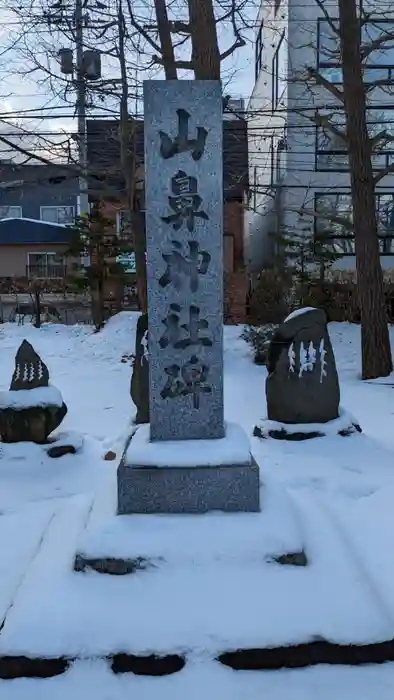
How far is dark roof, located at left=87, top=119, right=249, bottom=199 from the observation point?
568 inches

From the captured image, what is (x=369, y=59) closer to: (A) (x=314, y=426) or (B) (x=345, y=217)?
(B) (x=345, y=217)

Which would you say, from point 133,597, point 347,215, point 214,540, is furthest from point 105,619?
point 347,215

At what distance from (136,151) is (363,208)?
22.1 ft

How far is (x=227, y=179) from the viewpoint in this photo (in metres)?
15.7

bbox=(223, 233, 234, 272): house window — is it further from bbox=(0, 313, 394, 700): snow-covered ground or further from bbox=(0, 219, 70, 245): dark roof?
bbox=(0, 313, 394, 700): snow-covered ground

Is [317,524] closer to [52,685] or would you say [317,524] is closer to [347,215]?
[52,685]

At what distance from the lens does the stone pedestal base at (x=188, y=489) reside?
3131mm

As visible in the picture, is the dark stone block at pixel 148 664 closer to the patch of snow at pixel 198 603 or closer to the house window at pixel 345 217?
the patch of snow at pixel 198 603

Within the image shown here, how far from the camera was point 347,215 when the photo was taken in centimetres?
1423

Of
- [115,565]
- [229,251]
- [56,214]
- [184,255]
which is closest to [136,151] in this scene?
[229,251]

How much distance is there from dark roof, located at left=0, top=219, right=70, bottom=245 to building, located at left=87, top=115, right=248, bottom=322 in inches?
319

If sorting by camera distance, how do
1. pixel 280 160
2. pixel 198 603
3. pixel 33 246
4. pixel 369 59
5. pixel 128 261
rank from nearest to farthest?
pixel 198 603 → pixel 369 59 → pixel 280 160 → pixel 128 261 → pixel 33 246

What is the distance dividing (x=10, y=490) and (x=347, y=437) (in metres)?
3.07

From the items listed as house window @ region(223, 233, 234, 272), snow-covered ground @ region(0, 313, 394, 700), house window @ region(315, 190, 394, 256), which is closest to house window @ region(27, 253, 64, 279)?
house window @ region(223, 233, 234, 272)
